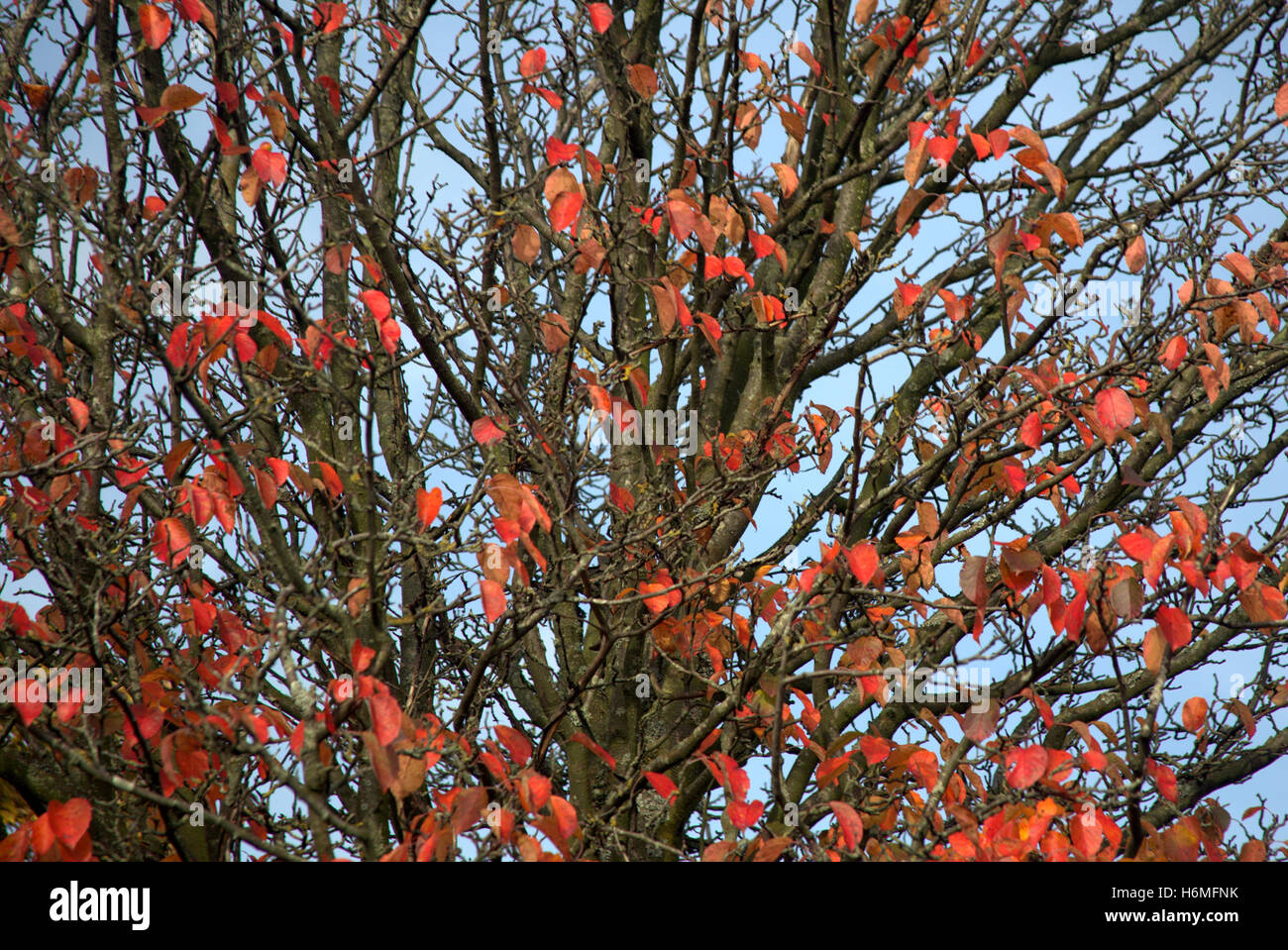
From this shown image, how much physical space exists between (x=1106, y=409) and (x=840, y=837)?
80.0 inches

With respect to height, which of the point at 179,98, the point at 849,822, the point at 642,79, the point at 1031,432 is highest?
the point at 642,79

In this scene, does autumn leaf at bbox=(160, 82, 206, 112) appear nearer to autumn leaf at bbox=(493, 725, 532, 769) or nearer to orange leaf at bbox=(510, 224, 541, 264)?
orange leaf at bbox=(510, 224, 541, 264)

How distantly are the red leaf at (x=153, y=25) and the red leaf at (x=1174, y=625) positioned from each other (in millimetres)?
4458

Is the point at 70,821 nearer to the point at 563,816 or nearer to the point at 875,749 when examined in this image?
the point at 563,816

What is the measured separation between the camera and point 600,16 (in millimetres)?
5316

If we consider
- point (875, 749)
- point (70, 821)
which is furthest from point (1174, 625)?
point (70, 821)

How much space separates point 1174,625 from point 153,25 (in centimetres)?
459

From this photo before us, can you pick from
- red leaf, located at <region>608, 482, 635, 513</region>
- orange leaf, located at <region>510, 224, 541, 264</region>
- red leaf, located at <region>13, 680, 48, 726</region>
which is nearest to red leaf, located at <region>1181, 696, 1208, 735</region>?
red leaf, located at <region>608, 482, 635, 513</region>

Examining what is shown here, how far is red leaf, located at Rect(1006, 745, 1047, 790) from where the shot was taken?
3.76 metres
